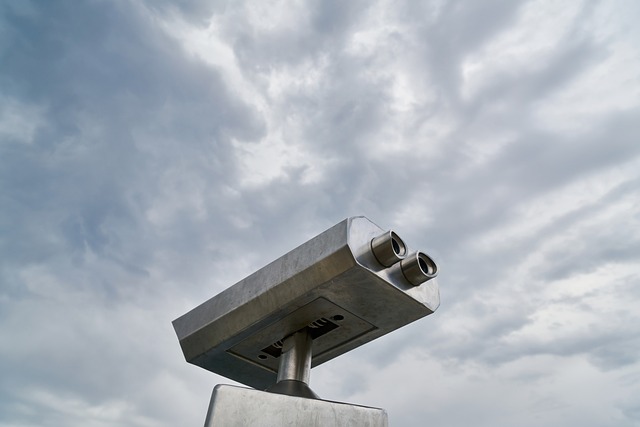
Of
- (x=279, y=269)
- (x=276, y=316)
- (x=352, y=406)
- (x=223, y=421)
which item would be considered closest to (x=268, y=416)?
(x=223, y=421)

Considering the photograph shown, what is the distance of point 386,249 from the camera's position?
2.06 metres

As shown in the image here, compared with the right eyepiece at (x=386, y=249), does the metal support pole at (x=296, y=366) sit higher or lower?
lower

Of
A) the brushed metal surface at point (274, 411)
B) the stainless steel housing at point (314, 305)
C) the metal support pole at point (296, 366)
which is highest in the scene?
the stainless steel housing at point (314, 305)

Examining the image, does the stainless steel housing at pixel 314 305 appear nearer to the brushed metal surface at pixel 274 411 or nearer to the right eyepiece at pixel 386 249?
the right eyepiece at pixel 386 249

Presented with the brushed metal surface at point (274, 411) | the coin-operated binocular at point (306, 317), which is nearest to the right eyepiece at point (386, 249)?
the coin-operated binocular at point (306, 317)

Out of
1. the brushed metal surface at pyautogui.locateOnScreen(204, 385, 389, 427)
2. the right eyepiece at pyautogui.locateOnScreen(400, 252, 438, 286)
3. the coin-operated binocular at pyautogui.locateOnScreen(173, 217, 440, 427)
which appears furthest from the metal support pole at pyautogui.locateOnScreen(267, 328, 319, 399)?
the right eyepiece at pyautogui.locateOnScreen(400, 252, 438, 286)

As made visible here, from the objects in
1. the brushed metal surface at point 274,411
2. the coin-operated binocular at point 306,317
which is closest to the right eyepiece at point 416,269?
the coin-operated binocular at point 306,317

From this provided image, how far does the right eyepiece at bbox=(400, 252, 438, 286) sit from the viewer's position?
2.18 meters

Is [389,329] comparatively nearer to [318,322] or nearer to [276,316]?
[318,322]

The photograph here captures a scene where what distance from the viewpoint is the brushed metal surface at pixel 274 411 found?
71.3 inches

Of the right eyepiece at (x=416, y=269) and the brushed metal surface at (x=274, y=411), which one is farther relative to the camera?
the right eyepiece at (x=416, y=269)

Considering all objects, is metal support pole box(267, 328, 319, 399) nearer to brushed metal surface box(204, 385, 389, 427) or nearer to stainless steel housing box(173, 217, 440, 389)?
stainless steel housing box(173, 217, 440, 389)

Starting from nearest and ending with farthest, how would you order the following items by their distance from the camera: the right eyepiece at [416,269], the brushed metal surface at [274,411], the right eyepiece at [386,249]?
the brushed metal surface at [274,411]
the right eyepiece at [386,249]
the right eyepiece at [416,269]

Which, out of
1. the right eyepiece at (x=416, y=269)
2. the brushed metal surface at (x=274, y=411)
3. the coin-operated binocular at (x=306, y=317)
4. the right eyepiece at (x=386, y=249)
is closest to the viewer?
the brushed metal surface at (x=274, y=411)
